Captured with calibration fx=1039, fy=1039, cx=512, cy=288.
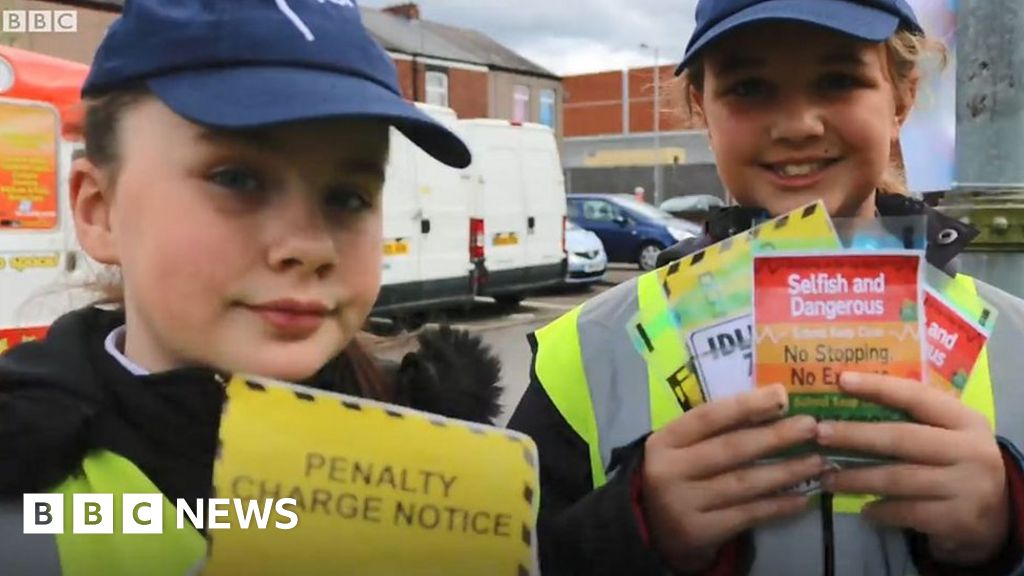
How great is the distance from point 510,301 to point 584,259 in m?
2.07

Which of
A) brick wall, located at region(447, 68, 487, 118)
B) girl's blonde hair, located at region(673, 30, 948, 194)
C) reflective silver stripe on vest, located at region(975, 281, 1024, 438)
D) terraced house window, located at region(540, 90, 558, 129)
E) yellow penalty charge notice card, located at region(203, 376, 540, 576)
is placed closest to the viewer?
yellow penalty charge notice card, located at region(203, 376, 540, 576)

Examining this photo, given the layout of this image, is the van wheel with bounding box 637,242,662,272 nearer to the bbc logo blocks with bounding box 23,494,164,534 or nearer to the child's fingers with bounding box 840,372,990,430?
the child's fingers with bounding box 840,372,990,430

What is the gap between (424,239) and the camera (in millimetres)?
10883

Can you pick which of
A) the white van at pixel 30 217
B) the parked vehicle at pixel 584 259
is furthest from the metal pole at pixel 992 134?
the parked vehicle at pixel 584 259

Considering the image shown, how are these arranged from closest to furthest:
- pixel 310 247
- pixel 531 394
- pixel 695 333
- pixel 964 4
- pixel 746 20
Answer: pixel 310 247
pixel 695 333
pixel 746 20
pixel 531 394
pixel 964 4

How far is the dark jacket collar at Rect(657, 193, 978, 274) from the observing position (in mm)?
1479

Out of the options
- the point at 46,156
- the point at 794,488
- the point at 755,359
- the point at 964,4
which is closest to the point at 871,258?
the point at 755,359

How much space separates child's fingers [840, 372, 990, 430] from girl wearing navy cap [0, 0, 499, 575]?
22.7 inches

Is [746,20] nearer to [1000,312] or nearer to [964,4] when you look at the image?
[1000,312]

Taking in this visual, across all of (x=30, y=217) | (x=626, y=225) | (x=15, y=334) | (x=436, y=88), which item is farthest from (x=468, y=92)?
(x=15, y=334)

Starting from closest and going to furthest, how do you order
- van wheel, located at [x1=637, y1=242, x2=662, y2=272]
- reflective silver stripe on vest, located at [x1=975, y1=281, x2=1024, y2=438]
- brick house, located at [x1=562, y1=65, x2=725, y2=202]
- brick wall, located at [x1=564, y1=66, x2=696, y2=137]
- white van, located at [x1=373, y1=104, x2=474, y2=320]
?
reflective silver stripe on vest, located at [x1=975, y1=281, x2=1024, y2=438], white van, located at [x1=373, y1=104, x2=474, y2=320], van wheel, located at [x1=637, y1=242, x2=662, y2=272], brick house, located at [x1=562, y1=65, x2=725, y2=202], brick wall, located at [x1=564, y1=66, x2=696, y2=137]

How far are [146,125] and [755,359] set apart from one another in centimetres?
74

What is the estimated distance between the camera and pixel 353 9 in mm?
1303

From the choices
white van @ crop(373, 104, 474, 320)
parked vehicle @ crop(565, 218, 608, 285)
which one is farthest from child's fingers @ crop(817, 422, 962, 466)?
parked vehicle @ crop(565, 218, 608, 285)
